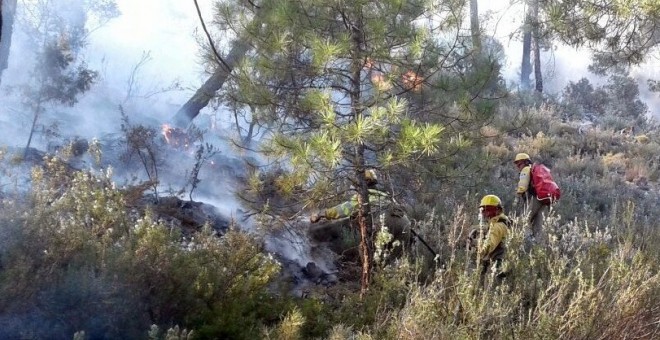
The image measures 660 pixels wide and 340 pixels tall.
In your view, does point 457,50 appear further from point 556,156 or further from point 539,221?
point 556,156

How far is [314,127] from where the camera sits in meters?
5.50

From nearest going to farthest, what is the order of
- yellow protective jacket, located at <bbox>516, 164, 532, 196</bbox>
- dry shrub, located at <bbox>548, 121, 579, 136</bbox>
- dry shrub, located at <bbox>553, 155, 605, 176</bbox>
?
yellow protective jacket, located at <bbox>516, 164, 532, 196</bbox>
dry shrub, located at <bbox>553, 155, 605, 176</bbox>
dry shrub, located at <bbox>548, 121, 579, 136</bbox>

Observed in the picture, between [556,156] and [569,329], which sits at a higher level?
[556,156]

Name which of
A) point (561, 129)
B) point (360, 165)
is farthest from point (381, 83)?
point (561, 129)

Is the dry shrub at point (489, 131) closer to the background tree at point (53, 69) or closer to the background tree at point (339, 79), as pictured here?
the background tree at point (339, 79)

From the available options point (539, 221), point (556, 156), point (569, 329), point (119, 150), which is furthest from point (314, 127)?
point (556, 156)

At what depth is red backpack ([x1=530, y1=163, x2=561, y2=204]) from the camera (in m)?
8.94

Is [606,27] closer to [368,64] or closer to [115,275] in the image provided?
[368,64]

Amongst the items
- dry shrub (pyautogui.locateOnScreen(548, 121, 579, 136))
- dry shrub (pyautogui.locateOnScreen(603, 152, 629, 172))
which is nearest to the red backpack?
dry shrub (pyautogui.locateOnScreen(603, 152, 629, 172))

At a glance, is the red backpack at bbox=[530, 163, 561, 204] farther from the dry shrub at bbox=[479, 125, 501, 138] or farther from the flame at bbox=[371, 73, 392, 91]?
the flame at bbox=[371, 73, 392, 91]

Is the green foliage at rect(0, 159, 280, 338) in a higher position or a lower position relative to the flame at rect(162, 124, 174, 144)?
lower

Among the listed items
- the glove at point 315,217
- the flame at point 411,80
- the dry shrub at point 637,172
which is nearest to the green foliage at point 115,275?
the flame at point 411,80

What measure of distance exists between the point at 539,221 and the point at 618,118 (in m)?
10.9

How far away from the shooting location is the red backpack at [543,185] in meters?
8.94
